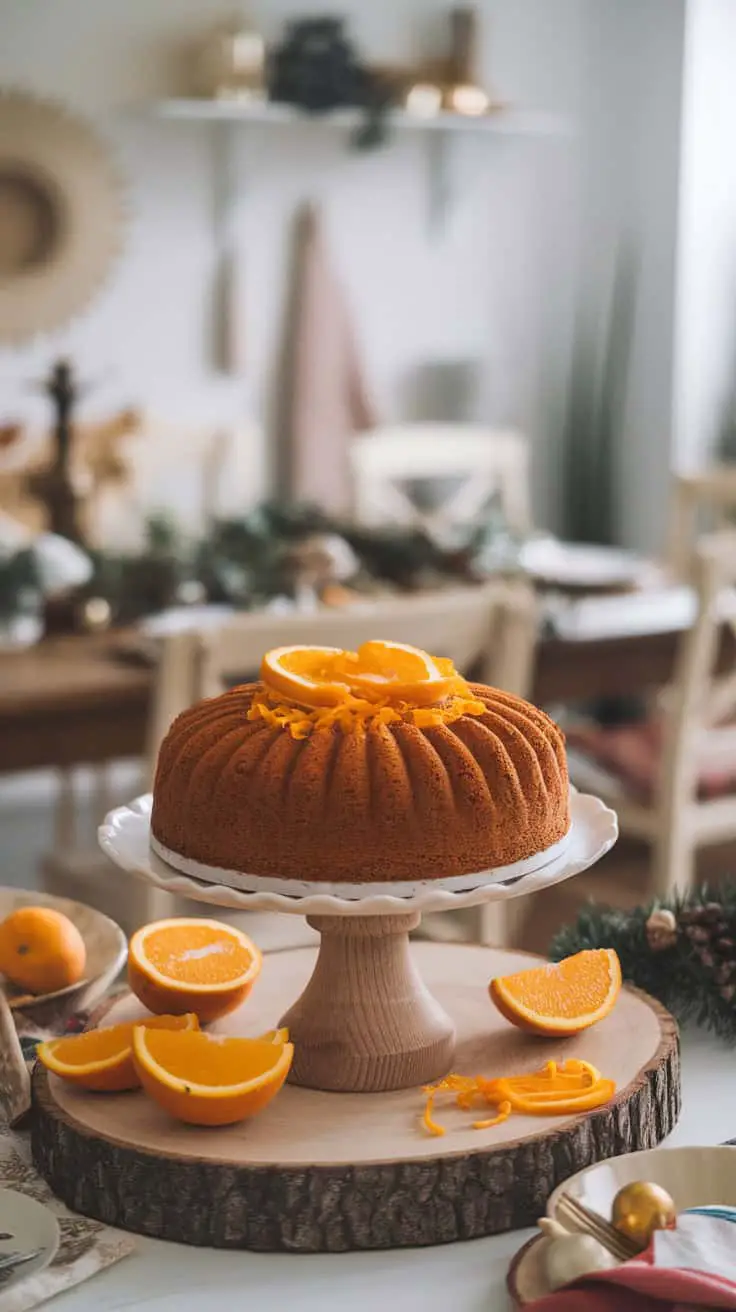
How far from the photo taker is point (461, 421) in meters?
4.95

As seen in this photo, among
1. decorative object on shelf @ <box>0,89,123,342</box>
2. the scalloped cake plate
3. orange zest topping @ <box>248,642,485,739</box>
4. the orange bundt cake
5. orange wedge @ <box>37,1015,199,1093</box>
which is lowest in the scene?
orange wedge @ <box>37,1015,199,1093</box>

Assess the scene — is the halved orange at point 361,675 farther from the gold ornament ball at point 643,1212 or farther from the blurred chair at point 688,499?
the blurred chair at point 688,499

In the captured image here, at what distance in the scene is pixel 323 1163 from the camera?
3.09 feet

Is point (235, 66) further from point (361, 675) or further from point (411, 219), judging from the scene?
point (361, 675)

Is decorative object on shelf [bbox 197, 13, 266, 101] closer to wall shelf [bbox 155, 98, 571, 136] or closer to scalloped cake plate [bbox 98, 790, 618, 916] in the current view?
wall shelf [bbox 155, 98, 571, 136]

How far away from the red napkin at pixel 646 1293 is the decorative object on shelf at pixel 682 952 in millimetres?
414

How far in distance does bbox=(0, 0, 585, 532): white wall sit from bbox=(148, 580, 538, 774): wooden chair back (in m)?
2.53

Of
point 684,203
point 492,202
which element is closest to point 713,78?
point 684,203

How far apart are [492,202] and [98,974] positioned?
13.3 feet

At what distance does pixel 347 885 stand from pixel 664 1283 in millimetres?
286

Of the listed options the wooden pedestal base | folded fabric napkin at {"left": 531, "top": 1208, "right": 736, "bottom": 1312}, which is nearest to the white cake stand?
the wooden pedestal base

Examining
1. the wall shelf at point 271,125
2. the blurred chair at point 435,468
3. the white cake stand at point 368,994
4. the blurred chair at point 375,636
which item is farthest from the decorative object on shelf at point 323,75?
the white cake stand at point 368,994

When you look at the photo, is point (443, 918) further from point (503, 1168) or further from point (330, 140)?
point (330, 140)

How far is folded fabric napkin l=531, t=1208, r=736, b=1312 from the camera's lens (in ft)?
2.72
